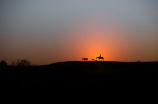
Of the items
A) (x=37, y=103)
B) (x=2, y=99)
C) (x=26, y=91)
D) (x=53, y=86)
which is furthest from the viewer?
(x=53, y=86)

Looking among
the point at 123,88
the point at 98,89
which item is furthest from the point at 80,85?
the point at 123,88

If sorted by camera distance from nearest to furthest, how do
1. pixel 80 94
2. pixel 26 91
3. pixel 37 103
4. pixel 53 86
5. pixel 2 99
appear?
1. pixel 37 103
2. pixel 2 99
3. pixel 80 94
4. pixel 26 91
5. pixel 53 86

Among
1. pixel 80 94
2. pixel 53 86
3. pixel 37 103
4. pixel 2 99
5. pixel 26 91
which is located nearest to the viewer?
pixel 37 103

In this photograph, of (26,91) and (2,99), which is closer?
(2,99)

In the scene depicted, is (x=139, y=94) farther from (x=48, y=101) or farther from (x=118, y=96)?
(x=48, y=101)

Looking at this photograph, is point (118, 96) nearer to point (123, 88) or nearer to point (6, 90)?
point (123, 88)

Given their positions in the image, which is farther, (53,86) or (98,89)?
(53,86)

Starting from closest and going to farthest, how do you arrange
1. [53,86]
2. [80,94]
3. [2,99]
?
1. [2,99]
2. [80,94]
3. [53,86]

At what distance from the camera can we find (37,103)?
1038 centimetres

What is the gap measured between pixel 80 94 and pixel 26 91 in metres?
3.22

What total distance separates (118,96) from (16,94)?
5543mm

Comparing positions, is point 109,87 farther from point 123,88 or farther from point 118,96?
point 118,96

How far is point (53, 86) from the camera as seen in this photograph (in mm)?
13781

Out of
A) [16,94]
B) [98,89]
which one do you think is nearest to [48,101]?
[16,94]
